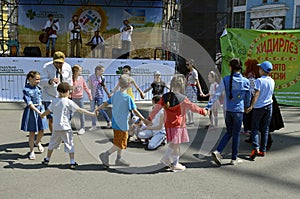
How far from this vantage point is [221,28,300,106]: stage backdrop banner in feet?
37.0

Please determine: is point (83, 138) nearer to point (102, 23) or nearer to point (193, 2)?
point (193, 2)

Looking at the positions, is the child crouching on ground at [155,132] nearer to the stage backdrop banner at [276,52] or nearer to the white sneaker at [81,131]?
the white sneaker at [81,131]

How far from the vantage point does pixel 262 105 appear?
5.57m

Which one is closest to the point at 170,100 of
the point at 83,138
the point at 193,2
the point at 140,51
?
the point at 83,138

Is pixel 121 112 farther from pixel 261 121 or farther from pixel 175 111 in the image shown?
pixel 261 121

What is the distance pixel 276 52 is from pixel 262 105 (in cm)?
667

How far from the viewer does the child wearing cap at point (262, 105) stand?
215 inches

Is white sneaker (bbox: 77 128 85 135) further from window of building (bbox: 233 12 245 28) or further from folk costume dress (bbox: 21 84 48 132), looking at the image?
window of building (bbox: 233 12 245 28)

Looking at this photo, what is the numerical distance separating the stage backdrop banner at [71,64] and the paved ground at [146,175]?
5.54m

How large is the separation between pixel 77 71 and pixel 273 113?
4.17 metres

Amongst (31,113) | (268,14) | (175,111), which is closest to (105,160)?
(175,111)

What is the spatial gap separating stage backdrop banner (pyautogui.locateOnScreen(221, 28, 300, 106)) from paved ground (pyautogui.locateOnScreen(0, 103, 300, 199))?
5.35 metres

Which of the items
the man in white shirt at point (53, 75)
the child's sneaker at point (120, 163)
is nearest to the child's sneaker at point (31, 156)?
the man in white shirt at point (53, 75)

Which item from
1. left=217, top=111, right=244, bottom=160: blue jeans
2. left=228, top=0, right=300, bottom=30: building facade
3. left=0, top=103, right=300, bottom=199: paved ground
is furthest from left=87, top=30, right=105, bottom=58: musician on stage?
left=228, top=0, right=300, bottom=30: building facade
